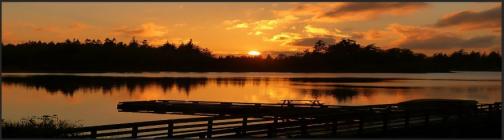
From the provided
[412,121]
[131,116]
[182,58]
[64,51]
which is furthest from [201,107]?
[182,58]

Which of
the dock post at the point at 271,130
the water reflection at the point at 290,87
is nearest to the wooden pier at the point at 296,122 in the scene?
the dock post at the point at 271,130

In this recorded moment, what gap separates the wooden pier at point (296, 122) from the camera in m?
18.4

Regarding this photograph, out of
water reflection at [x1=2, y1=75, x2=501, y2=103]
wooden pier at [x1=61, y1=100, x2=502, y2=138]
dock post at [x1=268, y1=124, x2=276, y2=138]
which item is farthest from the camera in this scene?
water reflection at [x1=2, y1=75, x2=501, y2=103]

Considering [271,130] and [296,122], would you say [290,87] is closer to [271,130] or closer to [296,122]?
[296,122]

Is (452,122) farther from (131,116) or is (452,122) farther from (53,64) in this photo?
(53,64)

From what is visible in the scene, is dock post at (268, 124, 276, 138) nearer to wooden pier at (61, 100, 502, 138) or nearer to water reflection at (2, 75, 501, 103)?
wooden pier at (61, 100, 502, 138)

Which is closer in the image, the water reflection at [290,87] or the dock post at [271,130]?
the dock post at [271,130]

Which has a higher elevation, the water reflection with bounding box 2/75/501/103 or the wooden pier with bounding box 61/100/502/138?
the wooden pier with bounding box 61/100/502/138

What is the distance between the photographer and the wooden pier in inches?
725

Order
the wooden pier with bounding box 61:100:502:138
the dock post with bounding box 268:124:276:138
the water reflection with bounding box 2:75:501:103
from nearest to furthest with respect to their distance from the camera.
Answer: the wooden pier with bounding box 61:100:502:138
the dock post with bounding box 268:124:276:138
the water reflection with bounding box 2:75:501:103

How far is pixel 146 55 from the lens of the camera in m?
184

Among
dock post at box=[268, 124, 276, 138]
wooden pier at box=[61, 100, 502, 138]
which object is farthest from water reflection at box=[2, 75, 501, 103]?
dock post at box=[268, 124, 276, 138]

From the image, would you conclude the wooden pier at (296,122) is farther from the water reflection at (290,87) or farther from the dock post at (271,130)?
the water reflection at (290,87)

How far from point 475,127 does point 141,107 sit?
98.9 feet
